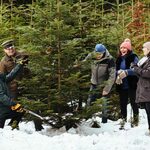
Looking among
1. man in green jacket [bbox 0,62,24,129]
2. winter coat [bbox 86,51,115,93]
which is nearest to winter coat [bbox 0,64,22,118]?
man in green jacket [bbox 0,62,24,129]

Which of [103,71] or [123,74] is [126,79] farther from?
[103,71]

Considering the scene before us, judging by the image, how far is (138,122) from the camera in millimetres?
11148

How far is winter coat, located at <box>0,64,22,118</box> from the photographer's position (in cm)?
959

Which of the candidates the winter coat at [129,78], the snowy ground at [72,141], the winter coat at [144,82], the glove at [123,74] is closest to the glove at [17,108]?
the snowy ground at [72,141]

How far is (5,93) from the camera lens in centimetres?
984

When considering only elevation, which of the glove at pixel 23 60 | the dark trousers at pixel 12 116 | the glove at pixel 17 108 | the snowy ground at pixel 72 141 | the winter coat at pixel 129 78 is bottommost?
the snowy ground at pixel 72 141

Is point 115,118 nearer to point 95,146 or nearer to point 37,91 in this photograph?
point 37,91

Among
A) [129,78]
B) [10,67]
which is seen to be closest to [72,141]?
[10,67]

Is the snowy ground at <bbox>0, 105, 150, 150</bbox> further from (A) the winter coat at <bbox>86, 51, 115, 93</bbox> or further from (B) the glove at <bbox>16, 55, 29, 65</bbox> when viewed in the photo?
(A) the winter coat at <bbox>86, 51, 115, 93</bbox>

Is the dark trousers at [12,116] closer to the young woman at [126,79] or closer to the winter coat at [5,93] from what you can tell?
the winter coat at [5,93]

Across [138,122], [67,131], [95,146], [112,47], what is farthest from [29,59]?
[112,47]

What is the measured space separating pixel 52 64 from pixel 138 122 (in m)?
2.86

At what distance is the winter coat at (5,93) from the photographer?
9.59 meters

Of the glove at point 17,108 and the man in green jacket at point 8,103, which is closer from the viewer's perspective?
the glove at point 17,108
